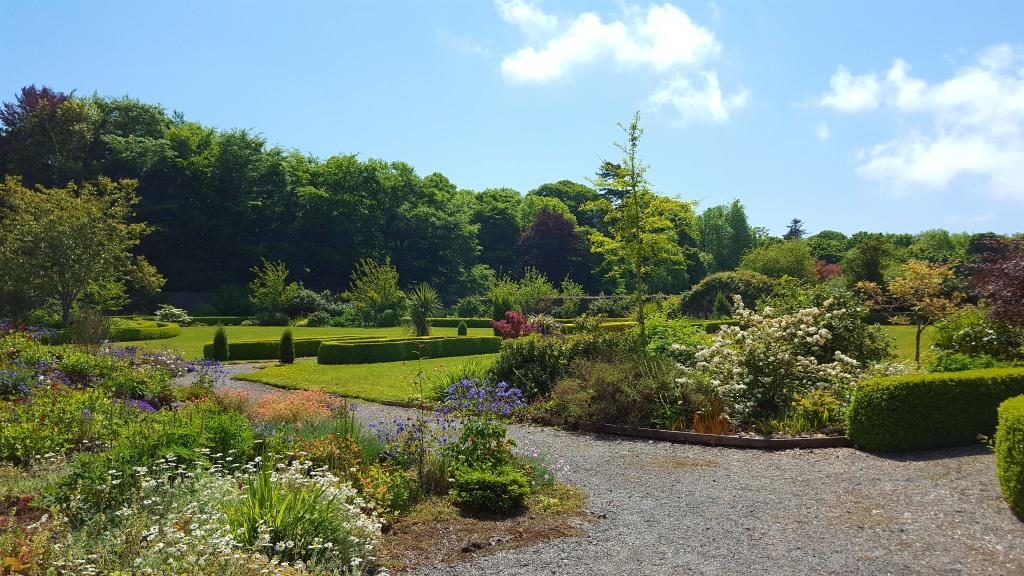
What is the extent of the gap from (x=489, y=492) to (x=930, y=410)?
527 centimetres

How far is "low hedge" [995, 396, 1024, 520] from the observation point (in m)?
5.13

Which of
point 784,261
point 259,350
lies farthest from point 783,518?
point 784,261

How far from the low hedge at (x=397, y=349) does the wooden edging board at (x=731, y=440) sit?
10.4 metres

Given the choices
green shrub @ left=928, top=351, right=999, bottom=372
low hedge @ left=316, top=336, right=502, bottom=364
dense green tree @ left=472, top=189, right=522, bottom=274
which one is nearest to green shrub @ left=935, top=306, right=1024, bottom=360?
green shrub @ left=928, top=351, right=999, bottom=372

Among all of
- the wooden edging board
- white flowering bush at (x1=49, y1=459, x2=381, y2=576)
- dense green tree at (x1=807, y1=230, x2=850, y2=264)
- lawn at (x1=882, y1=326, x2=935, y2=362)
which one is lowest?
the wooden edging board

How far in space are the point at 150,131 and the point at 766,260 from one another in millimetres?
45120

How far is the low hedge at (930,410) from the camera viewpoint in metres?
7.55

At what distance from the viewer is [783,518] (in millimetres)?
5305

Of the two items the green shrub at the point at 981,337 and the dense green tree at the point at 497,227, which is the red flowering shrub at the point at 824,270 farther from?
the green shrub at the point at 981,337

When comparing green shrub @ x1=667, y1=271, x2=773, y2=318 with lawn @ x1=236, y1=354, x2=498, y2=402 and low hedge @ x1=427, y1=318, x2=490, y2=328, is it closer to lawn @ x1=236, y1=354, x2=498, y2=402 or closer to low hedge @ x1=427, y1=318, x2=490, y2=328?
low hedge @ x1=427, y1=318, x2=490, y2=328

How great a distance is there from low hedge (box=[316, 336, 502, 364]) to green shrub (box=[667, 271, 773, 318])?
14.7 m

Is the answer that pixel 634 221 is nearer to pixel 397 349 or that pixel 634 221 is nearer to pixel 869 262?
pixel 397 349

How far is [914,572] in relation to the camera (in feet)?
13.7

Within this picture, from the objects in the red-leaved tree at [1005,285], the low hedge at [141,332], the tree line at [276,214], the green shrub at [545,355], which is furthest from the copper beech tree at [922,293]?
the low hedge at [141,332]
